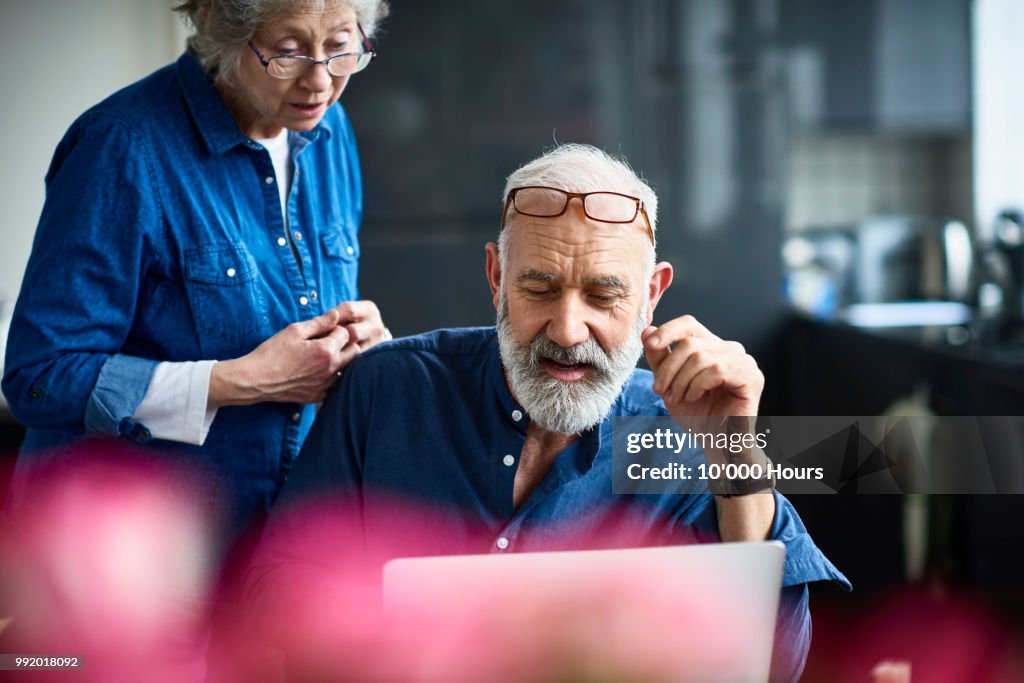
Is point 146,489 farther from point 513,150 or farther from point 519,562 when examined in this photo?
point 513,150

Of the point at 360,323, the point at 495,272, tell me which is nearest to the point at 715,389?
the point at 495,272

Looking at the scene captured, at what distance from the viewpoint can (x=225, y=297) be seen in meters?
1.58

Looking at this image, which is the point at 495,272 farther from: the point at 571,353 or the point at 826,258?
the point at 826,258

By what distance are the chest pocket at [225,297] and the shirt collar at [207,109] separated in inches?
6.6

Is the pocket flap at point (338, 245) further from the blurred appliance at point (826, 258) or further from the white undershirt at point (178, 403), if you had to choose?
the blurred appliance at point (826, 258)

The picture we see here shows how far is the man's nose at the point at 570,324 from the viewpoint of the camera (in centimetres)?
141

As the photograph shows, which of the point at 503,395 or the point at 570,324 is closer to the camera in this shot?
the point at 570,324

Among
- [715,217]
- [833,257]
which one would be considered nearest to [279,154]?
[715,217]

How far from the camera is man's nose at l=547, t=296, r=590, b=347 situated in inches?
55.4

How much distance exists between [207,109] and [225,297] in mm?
300

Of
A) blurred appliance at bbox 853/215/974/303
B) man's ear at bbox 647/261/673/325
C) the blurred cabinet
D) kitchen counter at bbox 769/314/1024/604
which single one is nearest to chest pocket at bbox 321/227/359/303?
man's ear at bbox 647/261/673/325

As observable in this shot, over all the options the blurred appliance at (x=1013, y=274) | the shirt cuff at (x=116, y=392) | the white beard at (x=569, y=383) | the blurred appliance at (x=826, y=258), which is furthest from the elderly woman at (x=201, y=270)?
the blurred appliance at (x=826, y=258)

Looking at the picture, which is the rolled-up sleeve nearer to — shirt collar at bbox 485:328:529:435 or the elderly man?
the elderly man

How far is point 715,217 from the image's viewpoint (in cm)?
409
